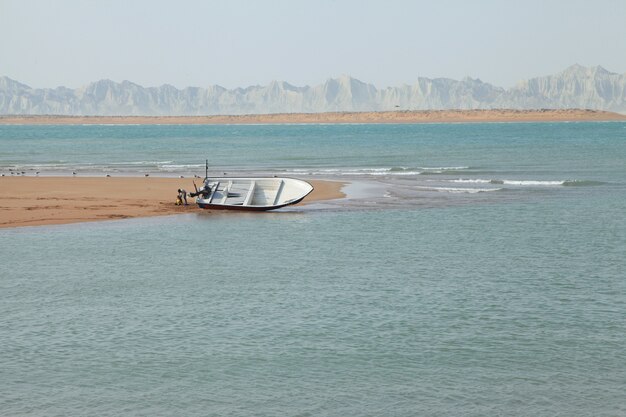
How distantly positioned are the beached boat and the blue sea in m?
0.92

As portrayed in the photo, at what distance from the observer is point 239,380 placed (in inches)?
644

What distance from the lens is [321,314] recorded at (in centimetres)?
2102

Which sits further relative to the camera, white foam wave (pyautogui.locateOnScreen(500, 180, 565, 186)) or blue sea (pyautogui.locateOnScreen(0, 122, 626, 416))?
white foam wave (pyautogui.locateOnScreen(500, 180, 565, 186))

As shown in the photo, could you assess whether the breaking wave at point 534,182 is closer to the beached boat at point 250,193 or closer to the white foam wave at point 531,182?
the white foam wave at point 531,182

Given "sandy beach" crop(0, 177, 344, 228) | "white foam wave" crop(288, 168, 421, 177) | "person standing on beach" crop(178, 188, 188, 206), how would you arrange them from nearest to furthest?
1. "sandy beach" crop(0, 177, 344, 228)
2. "person standing on beach" crop(178, 188, 188, 206)
3. "white foam wave" crop(288, 168, 421, 177)

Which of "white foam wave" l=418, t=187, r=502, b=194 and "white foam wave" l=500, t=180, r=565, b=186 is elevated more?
"white foam wave" l=500, t=180, r=565, b=186

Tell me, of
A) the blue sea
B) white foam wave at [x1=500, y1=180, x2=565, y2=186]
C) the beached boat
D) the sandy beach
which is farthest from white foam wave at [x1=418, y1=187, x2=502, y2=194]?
the beached boat

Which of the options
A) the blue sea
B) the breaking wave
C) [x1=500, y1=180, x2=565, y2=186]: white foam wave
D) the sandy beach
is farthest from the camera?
[x1=500, y1=180, x2=565, y2=186]: white foam wave

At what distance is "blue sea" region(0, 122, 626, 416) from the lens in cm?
1557

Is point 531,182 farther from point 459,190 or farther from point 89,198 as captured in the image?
point 89,198

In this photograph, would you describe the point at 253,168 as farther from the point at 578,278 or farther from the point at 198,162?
the point at 578,278

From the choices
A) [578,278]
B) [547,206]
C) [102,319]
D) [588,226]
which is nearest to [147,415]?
[102,319]

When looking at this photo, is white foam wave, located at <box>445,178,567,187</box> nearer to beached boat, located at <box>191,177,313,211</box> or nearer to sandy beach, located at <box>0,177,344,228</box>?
sandy beach, located at <box>0,177,344,228</box>

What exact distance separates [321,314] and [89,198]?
2700 centimetres
